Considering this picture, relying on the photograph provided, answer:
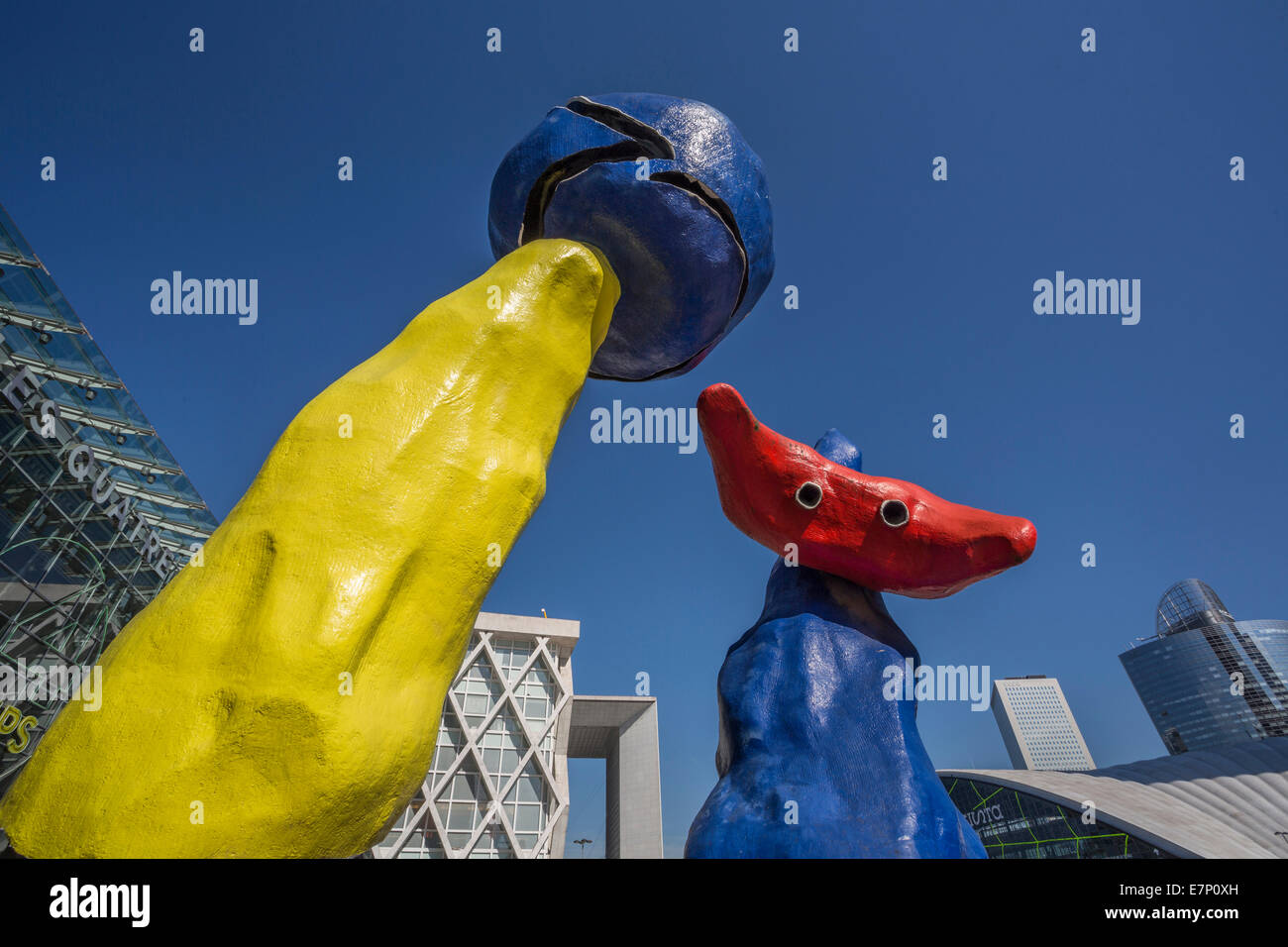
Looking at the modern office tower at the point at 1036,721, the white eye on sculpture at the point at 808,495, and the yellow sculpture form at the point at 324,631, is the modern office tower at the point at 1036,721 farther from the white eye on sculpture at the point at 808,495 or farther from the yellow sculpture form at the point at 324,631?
the yellow sculpture form at the point at 324,631

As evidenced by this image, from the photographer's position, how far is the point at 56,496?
14711 mm

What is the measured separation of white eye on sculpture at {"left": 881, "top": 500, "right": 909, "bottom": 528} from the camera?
5.09 metres

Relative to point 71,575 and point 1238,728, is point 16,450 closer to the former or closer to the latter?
point 71,575

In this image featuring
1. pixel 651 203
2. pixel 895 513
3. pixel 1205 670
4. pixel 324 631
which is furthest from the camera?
pixel 1205 670

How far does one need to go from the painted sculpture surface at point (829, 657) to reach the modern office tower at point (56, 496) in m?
13.3

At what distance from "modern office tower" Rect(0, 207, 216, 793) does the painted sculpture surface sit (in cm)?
1331

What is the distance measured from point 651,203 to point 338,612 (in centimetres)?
233

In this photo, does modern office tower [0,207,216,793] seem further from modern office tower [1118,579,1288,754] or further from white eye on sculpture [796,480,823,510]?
modern office tower [1118,579,1288,754]

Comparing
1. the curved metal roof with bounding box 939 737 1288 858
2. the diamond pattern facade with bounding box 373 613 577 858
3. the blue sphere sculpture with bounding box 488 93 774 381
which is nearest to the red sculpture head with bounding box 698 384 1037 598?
the blue sphere sculpture with bounding box 488 93 774 381

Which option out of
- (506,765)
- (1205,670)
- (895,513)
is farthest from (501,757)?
(1205,670)

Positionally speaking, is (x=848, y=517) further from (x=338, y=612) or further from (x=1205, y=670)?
(x=1205, y=670)
